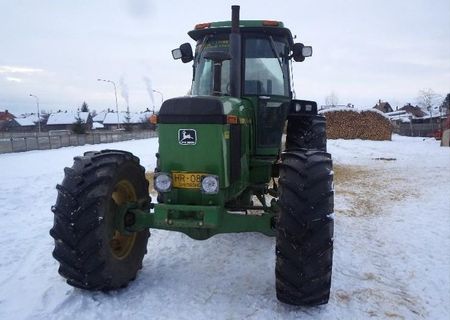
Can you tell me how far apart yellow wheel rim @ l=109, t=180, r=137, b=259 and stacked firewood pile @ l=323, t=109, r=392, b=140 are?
2724 centimetres

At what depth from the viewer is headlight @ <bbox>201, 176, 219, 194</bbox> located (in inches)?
158

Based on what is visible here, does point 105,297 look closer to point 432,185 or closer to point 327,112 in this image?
point 432,185

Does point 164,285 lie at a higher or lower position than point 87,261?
lower

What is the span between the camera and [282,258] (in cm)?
381

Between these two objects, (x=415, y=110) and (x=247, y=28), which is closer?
(x=247, y=28)

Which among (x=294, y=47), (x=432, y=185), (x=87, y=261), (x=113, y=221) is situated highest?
(x=294, y=47)

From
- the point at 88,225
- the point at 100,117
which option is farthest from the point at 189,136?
the point at 100,117

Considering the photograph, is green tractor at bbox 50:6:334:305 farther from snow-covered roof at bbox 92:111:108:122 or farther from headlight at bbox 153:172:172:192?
snow-covered roof at bbox 92:111:108:122

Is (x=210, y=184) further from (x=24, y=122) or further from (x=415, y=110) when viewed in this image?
(x=24, y=122)

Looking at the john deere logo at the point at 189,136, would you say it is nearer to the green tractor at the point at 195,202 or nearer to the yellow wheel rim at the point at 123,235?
the green tractor at the point at 195,202

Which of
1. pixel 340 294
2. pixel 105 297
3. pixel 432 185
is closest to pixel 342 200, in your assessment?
pixel 432 185

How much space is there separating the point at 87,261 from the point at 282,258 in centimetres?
175

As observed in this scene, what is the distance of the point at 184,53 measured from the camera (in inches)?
236

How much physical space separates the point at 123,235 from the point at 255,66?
8.59ft
